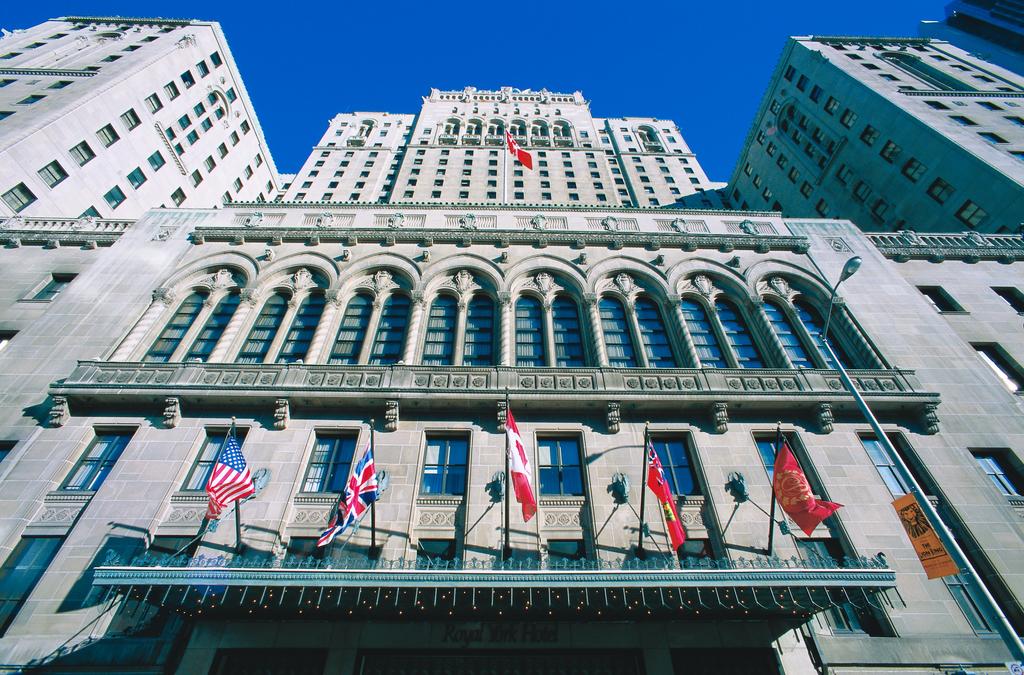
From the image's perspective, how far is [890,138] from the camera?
41.4 metres

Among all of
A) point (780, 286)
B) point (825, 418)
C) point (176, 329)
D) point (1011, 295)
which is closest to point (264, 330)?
point (176, 329)

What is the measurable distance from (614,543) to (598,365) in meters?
7.25

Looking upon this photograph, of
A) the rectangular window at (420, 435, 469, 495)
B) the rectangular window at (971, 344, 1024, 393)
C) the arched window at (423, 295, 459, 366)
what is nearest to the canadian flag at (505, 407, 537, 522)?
the rectangular window at (420, 435, 469, 495)

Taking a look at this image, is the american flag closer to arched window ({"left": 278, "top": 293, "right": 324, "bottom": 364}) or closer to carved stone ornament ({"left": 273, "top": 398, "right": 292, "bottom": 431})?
carved stone ornament ({"left": 273, "top": 398, "right": 292, "bottom": 431})

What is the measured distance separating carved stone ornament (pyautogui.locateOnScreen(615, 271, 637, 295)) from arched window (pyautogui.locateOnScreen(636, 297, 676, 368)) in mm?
720

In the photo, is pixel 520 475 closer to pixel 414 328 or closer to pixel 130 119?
pixel 414 328

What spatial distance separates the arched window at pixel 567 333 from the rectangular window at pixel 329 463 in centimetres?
878

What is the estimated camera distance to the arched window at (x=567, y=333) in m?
20.8

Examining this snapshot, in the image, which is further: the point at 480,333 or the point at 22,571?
the point at 480,333

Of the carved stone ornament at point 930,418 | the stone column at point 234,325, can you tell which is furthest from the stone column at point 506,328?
the carved stone ornament at point 930,418

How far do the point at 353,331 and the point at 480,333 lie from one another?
575cm

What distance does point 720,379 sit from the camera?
18594 millimetres

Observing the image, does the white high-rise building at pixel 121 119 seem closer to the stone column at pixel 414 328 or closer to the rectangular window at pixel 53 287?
the rectangular window at pixel 53 287

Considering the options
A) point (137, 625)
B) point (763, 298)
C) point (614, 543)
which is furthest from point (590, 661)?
point (763, 298)
